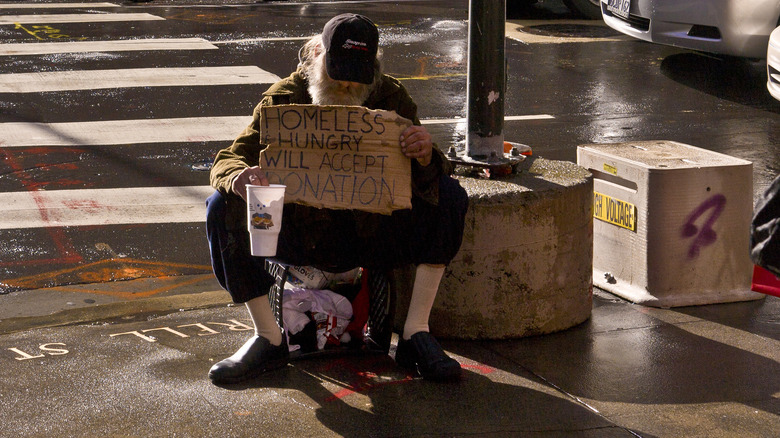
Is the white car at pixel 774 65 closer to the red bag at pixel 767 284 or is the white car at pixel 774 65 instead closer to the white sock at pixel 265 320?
the red bag at pixel 767 284

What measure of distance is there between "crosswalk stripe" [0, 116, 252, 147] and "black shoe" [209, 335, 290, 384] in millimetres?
4203

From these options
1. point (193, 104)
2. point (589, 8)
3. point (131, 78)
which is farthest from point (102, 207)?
point (589, 8)

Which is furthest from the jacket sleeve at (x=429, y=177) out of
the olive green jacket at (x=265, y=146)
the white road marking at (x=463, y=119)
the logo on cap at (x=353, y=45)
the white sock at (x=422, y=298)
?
the white road marking at (x=463, y=119)

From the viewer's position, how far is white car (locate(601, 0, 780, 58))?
30.4ft

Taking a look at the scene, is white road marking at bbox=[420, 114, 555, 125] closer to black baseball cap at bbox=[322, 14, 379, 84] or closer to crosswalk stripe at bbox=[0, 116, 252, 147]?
crosswalk stripe at bbox=[0, 116, 252, 147]

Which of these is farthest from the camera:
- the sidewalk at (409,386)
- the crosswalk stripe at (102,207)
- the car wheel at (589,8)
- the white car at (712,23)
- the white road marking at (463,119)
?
the car wheel at (589,8)

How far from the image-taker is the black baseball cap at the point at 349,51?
3.50 m

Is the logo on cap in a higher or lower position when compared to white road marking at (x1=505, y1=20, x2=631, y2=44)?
higher

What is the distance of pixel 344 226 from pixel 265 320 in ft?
1.48

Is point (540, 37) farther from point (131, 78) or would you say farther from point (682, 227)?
point (682, 227)

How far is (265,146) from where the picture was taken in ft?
12.1

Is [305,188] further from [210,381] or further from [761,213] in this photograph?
[761,213]

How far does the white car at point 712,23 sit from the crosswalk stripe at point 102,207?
5.40m

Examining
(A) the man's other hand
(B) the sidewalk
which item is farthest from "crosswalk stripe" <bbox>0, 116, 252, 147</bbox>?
(A) the man's other hand
